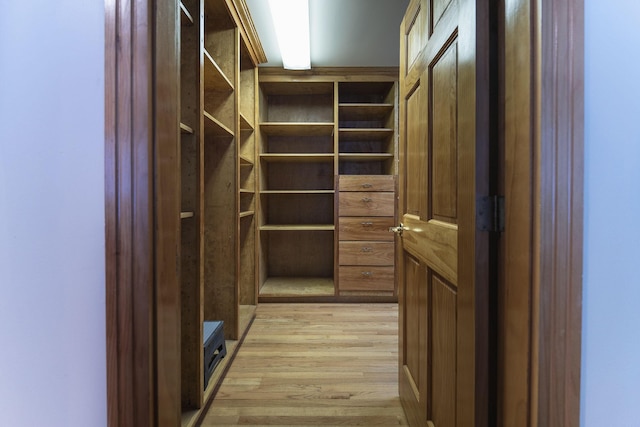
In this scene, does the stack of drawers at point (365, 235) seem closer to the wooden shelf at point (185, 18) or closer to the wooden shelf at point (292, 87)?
the wooden shelf at point (292, 87)

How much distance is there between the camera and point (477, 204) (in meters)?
0.84

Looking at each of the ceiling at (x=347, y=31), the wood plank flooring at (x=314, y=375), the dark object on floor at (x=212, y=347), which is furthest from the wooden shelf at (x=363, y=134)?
the dark object on floor at (x=212, y=347)

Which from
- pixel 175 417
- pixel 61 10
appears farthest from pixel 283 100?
pixel 175 417

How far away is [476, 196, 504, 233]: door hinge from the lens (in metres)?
0.82

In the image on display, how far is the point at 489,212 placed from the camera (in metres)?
0.83

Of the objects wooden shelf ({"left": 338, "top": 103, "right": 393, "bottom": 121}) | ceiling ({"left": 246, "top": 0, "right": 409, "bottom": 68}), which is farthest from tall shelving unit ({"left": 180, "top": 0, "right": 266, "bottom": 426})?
wooden shelf ({"left": 338, "top": 103, "right": 393, "bottom": 121})

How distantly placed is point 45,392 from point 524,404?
3.47ft

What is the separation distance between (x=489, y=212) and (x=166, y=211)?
2.60 feet

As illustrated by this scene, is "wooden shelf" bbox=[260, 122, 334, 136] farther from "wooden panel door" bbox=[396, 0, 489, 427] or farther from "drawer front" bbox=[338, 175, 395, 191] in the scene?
"wooden panel door" bbox=[396, 0, 489, 427]

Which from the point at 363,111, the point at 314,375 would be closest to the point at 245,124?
the point at 363,111

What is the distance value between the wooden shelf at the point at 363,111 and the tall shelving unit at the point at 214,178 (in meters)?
0.98

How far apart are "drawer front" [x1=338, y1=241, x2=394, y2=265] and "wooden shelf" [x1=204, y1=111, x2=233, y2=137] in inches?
62.0

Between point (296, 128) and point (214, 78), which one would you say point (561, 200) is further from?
point (296, 128)

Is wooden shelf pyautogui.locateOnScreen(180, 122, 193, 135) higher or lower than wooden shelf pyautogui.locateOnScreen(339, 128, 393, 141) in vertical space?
lower
